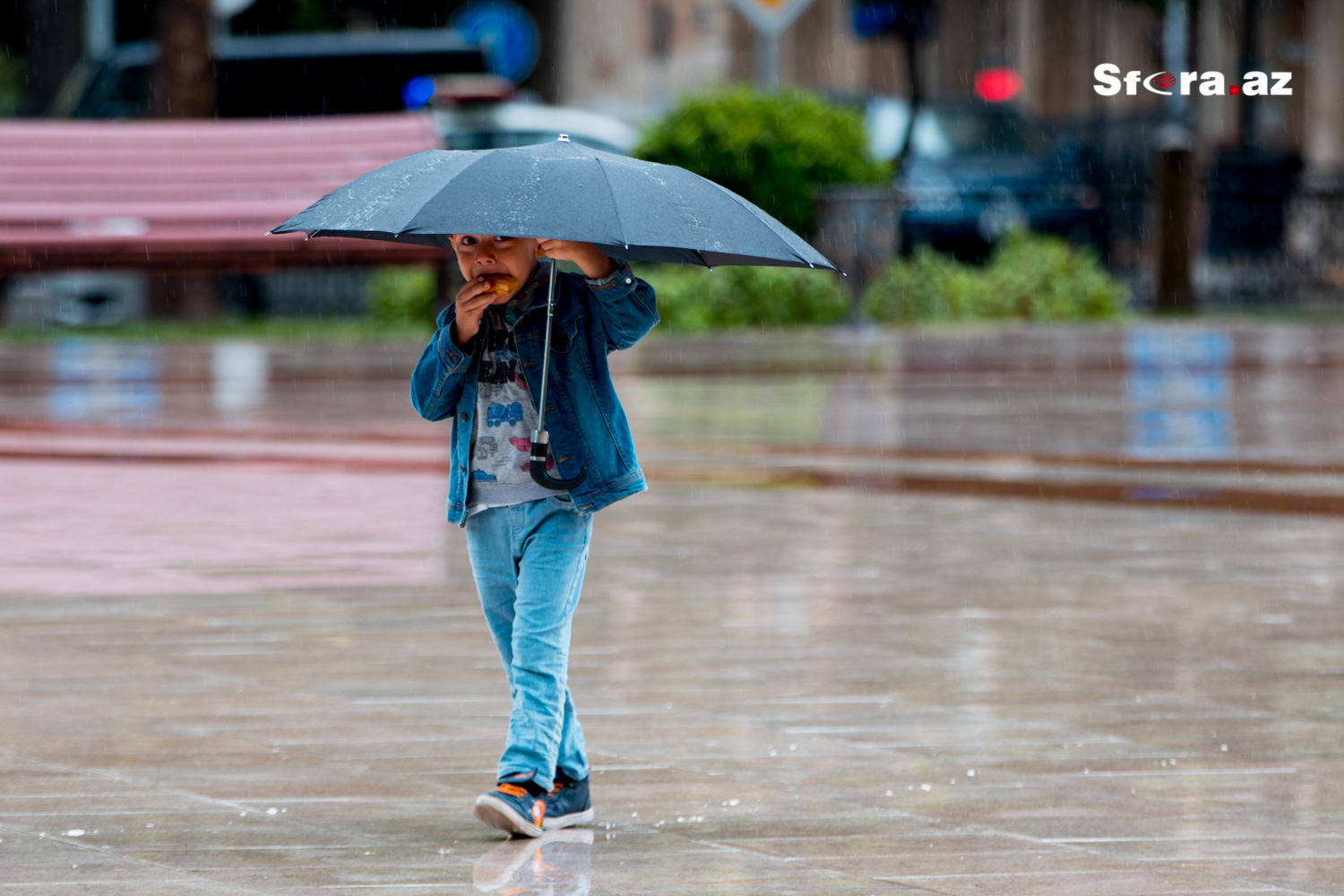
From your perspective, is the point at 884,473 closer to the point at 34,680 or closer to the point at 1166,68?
the point at 34,680

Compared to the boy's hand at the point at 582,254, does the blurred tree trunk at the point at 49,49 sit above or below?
above

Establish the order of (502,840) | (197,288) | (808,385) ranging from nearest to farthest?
(502,840)
(808,385)
(197,288)

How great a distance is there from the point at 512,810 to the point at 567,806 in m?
0.20

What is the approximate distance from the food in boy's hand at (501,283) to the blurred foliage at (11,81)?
40.5 metres

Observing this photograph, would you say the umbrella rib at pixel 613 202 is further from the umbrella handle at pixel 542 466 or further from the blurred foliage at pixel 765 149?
the blurred foliage at pixel 765 149

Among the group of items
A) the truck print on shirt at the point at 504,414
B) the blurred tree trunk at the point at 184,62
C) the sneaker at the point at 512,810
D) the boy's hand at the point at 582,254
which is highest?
the blurred tree trunk at the point at 184,62

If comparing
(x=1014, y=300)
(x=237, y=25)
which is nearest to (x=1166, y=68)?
(x=237, y=25)

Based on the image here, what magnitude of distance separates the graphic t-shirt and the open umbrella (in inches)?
2.4

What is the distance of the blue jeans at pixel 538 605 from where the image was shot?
428cm

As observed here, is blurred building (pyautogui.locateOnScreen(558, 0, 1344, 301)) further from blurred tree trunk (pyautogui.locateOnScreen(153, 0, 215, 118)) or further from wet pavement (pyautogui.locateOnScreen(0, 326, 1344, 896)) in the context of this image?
wet pavement (pyautogui.locateOnScreen(0, 326, 1344, 896))

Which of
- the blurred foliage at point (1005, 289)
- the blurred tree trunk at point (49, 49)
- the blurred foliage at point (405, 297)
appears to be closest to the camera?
the blurred foliage at point (1005, 289)

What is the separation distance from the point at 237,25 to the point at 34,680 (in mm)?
31841

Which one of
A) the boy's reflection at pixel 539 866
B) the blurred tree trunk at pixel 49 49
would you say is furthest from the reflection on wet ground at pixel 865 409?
the blurred tree trunk at pixel 49 49

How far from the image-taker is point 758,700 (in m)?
5.45
